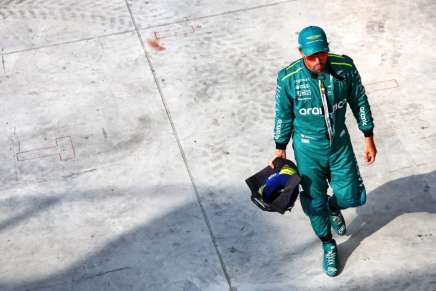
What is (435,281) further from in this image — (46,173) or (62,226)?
(46,173)

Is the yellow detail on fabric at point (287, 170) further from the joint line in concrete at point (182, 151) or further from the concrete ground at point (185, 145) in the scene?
the joint line in concrete at point (182, 151)

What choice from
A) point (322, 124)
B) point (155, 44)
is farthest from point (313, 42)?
point (155, 44)

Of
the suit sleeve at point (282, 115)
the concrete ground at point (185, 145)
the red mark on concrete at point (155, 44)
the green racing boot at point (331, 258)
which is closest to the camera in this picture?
the suit sleeve at point (282, 115)

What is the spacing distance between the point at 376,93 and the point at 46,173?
3.06m

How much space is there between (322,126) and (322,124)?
15 mm

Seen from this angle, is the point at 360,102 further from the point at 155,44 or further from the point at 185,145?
the point at 155,44


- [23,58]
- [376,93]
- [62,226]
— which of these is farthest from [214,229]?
[23,58]

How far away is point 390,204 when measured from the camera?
5.77m

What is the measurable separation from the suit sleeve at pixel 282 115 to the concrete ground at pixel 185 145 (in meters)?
0.96

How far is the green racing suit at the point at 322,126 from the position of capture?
183 inches

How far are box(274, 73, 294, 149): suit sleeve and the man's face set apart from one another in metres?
0.23

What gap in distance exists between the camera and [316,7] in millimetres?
7988

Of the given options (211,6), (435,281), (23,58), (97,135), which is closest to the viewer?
(435,281)

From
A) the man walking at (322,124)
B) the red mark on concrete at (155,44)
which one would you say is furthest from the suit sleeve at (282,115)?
the red mark on concrete at (155,44)
